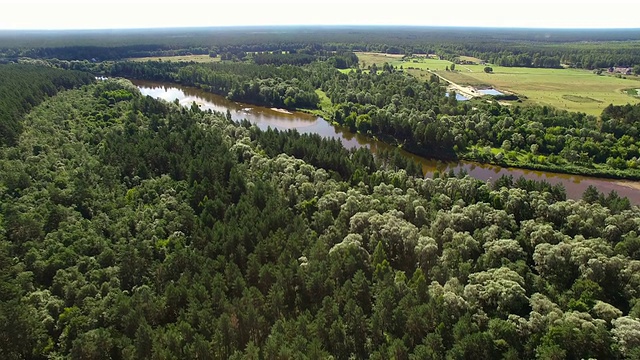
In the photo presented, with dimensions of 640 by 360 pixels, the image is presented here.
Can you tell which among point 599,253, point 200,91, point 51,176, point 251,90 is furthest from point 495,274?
point 200,91

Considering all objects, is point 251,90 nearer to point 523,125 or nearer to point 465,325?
point 523,125

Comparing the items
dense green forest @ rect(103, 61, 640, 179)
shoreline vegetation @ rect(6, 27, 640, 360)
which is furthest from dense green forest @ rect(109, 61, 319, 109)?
shoreline vegetation @ rect(6, 27, 640, 360)

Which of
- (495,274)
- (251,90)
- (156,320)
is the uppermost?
(251,90)

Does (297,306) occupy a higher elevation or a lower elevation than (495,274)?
lower

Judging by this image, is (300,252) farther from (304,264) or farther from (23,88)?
(23,88)

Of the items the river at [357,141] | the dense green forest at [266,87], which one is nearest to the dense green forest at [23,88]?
the river at [357,141]
